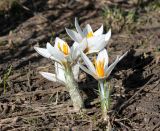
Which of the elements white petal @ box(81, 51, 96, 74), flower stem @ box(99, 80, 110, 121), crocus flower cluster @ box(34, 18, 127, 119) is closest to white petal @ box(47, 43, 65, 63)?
crocus flower cluster @ box(34, 18, 127, 119)

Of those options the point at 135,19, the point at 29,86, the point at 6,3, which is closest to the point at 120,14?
the point at 135,19

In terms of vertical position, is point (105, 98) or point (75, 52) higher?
point (75, 52)

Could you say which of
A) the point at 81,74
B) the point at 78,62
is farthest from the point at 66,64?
the point at 81,74

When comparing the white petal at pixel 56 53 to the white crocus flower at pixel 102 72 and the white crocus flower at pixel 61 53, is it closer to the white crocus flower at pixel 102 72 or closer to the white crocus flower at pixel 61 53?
the white crocus flower at pixel 61 53

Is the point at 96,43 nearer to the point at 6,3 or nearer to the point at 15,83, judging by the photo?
the point at 15,83

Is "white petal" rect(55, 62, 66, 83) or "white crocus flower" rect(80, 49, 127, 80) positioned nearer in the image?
"white crocus flower" rect(80, 49, 127, 80)

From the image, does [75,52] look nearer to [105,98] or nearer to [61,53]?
[61,53]

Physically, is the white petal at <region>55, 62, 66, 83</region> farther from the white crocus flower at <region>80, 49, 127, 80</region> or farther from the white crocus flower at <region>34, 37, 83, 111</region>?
the white crocus flower at <region>80, 49, 127, 80</region>

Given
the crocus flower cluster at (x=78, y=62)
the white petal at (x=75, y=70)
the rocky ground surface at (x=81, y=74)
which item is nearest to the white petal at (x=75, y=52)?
the crocus flower cluster at (x=78, y=62)
